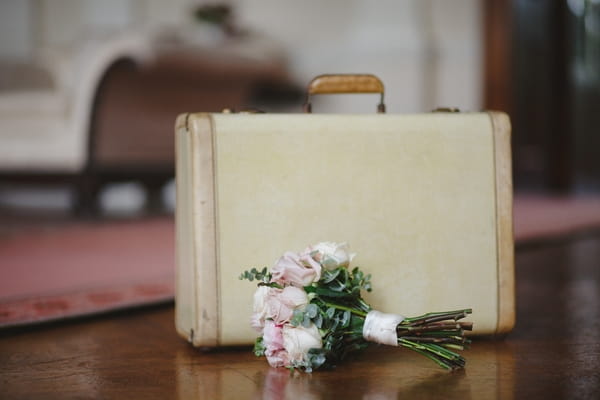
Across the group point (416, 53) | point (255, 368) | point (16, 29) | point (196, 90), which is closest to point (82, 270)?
point (255, 368)

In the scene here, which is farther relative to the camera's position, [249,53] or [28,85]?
[28,85]

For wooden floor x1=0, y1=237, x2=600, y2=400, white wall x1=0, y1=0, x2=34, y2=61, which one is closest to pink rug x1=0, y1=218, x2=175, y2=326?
wooden floor x1=0, y1=237, x2=600, y2=400

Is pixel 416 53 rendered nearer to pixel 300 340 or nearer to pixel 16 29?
pixel 16 29

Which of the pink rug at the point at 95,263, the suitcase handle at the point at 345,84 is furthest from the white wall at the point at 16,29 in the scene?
the suitcase handle at the point at 345,84

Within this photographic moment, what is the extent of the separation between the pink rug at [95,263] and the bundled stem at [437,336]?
60 cm

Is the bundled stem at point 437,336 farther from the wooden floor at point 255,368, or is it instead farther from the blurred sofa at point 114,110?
the blurred sofa at point 114,110

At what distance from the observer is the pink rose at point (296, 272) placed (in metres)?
0.85

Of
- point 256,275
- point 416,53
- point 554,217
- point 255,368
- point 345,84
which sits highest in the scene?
point 416,53

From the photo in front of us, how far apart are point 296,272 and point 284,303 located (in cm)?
4

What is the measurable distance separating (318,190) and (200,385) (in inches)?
11.7

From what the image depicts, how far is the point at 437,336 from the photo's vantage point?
877 mm

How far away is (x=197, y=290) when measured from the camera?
3.06ft

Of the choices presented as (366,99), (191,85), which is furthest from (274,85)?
(191,85)

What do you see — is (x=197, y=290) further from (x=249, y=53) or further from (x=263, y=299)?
(x=249, y=53)
